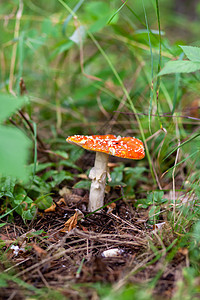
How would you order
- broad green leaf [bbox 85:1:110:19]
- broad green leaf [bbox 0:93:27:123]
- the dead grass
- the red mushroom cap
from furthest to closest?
broad green leaf [bbox 85:1:110:19] → the red mushroom cap → the dead grass → broad green leaf [bbox 0:93:27:123]

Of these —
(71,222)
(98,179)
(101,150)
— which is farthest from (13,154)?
(98,179)

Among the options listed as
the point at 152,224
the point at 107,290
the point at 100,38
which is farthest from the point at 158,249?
the point at 100,38

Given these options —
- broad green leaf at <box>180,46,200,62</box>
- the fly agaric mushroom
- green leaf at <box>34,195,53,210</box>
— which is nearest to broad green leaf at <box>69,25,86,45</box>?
the fly agaric mushroom

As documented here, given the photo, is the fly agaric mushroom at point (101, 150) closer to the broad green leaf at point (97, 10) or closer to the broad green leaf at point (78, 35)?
the broad green leaf at point (78, 35)

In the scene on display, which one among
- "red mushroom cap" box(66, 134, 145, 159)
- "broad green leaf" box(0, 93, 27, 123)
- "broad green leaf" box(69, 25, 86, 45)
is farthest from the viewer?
"broad green leaf" box(69, 25, 86, 45)

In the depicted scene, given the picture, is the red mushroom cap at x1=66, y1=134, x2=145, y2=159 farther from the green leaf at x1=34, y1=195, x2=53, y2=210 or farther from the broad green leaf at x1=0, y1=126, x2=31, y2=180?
the broad green leaf at x1=0, y1=126, x2=31, y2=180

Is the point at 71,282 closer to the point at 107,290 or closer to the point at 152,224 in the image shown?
the point at 107,290

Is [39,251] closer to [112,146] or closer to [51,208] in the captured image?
[51,208]
